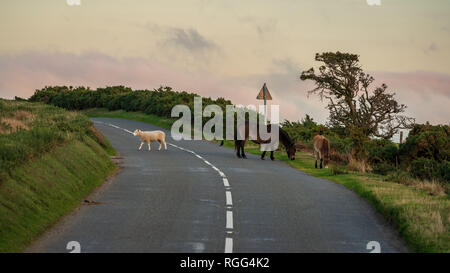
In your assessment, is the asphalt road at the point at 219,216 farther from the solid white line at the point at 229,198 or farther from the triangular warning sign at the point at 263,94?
the triangular warning sign at the point at 263,94

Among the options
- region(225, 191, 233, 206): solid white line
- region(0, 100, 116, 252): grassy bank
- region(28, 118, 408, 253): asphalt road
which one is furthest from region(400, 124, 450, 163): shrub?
region(0, 100, 116, 252): grassy bank

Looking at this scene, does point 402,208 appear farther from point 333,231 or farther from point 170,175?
point 170,175

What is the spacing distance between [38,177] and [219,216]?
15.5ft

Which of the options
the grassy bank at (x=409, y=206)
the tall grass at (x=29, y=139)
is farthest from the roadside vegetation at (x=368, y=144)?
the tall grass at (x=29, y=139)

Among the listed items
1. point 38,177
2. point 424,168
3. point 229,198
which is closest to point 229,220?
point 229,198

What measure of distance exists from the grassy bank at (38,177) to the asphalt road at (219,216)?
16.3 inches

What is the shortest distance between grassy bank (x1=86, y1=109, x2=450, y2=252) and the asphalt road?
31 cm

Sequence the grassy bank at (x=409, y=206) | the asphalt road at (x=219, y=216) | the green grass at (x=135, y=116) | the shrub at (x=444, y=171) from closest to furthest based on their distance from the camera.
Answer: the asphalt road at (x=219, y=216), the grassy bank at (x=409, y=206), the shrub at (x=444, y=171), the green grass at (x=135, y=116)

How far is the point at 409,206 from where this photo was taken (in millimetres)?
15047

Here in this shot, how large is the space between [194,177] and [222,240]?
9.65m

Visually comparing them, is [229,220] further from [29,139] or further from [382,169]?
[382,169]

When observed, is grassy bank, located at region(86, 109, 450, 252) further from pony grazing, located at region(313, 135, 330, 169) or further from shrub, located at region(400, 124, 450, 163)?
shrub, located at region(400, 124, 450, 163)

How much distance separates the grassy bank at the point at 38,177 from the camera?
12.1 metres
